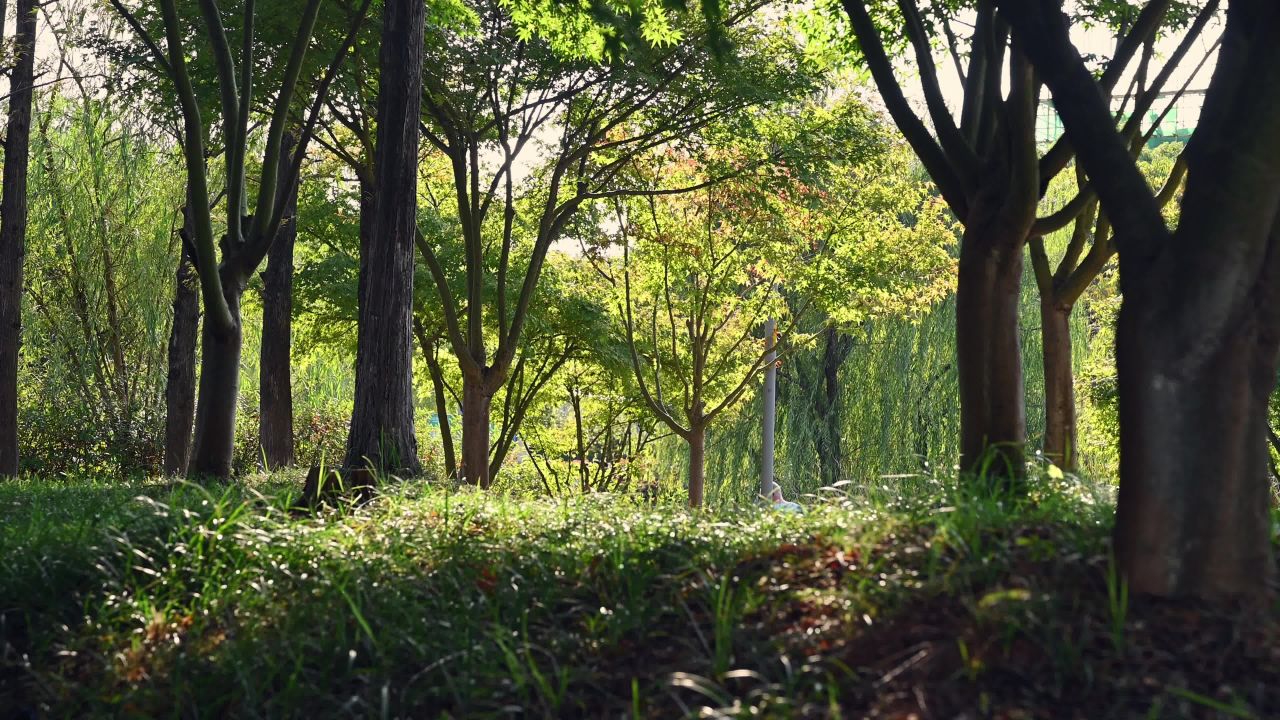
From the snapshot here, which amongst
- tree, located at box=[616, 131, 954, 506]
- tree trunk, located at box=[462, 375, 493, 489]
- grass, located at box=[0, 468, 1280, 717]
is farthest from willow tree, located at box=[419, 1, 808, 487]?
grass, located at box=[0, 468, 1280, 717]

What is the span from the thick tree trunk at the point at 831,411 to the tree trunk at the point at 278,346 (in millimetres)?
13457

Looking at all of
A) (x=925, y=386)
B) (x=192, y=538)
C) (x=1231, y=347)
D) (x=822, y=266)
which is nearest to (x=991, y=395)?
(x=1231, y=347)

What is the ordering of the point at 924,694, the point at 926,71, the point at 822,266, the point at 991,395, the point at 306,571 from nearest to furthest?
the point at 924,694
the point at 306,571
the point at 991,395
the point at 926,71
the point at 822,266

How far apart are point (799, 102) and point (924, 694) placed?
11122 millimetres

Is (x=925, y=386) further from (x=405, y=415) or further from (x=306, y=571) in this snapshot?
(x=306, y=571)

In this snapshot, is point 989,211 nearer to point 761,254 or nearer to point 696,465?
point 761,254

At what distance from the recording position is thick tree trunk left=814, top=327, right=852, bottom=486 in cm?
2586

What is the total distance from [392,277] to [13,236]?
7426 mm

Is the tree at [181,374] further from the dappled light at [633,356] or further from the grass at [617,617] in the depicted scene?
the grass at [617,617]

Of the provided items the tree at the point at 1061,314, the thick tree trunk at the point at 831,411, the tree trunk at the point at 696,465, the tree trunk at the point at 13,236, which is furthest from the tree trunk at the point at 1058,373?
the thick tree trunk at the point at 831,411

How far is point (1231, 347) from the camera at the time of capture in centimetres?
377

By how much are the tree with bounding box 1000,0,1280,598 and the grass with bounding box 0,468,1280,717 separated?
9.3 inches

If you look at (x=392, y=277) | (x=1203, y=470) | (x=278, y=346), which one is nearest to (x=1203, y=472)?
(x=1203, y=470)

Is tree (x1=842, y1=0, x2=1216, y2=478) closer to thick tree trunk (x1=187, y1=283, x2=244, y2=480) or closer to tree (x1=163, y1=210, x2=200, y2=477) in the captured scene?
thick tree trunk (x1=187, y1=283, x2=244, y2=480)
